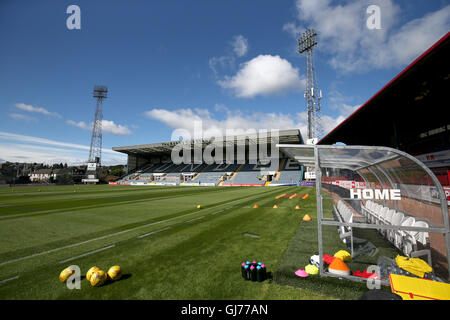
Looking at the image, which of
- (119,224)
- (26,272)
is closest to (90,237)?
(119,224)

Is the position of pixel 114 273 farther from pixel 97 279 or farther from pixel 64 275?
pixel 64 275

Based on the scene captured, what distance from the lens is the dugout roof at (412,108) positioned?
7714 millimetres

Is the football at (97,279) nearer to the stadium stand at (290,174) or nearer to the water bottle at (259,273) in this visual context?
the water bottle at (259,273)

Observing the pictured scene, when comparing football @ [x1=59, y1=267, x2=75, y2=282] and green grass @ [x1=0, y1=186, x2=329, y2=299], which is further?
football @ [x1=59, y1=267, x2=75, y2=282]

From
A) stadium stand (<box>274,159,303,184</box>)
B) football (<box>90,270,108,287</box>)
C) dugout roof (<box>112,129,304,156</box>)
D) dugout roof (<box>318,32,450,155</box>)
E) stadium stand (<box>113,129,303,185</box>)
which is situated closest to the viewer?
football (<box>90,270,108,287</box>)

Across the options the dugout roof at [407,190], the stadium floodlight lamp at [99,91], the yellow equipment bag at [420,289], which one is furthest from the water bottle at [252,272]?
the stadium floodlight lamp at [99,91]

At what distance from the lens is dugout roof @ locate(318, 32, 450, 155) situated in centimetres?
771

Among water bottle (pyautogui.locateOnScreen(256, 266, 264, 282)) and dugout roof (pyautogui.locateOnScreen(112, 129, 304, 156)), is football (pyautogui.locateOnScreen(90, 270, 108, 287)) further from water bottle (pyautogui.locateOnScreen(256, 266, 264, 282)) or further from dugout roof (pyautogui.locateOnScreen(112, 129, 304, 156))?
dugout roof (pyautogui.locateOnScreen(112, 129, 304, 156))

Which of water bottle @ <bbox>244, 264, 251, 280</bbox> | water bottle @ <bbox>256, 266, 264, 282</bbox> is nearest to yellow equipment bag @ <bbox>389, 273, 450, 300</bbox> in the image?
water bottle @ <bbox>256, 266, 264, 282</bbox>

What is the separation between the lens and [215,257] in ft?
15.2

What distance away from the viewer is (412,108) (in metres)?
13.1
